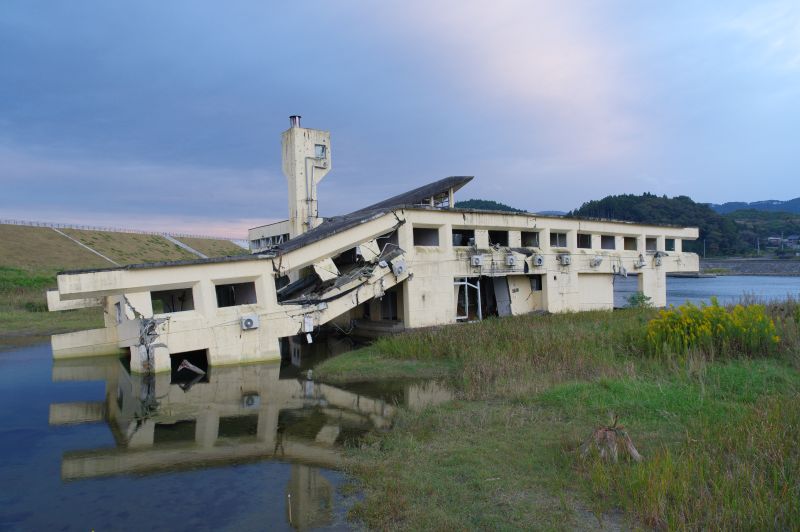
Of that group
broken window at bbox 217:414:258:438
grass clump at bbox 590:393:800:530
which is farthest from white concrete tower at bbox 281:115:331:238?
grass clump at bbox 590:393:800:530

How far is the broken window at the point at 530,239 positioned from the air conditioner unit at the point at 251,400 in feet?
52.8

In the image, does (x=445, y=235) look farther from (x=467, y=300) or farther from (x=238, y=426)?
(x=238, y=426)

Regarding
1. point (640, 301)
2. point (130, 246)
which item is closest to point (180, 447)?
point (640, 301)

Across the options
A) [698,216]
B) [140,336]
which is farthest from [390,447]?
[698,216]

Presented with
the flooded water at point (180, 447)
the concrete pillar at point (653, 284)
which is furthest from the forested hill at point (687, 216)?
the flooded water at point (180, 447)

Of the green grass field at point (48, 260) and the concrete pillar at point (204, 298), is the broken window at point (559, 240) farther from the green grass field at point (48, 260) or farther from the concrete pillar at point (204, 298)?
the green grass field at point (48, 260)

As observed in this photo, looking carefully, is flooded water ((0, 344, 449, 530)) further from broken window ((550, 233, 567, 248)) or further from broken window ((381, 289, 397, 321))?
broken window ((550, 233, 567, 248))

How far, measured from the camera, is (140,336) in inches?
556

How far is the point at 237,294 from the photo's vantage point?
18.8m

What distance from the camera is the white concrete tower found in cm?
2478

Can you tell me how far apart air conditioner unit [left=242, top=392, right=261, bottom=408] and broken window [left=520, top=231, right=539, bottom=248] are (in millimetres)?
16091

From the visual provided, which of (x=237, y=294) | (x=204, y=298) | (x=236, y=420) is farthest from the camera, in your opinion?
(x=237, y=294)

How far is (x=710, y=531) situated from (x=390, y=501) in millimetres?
3154

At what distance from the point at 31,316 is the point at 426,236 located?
1959 cm
